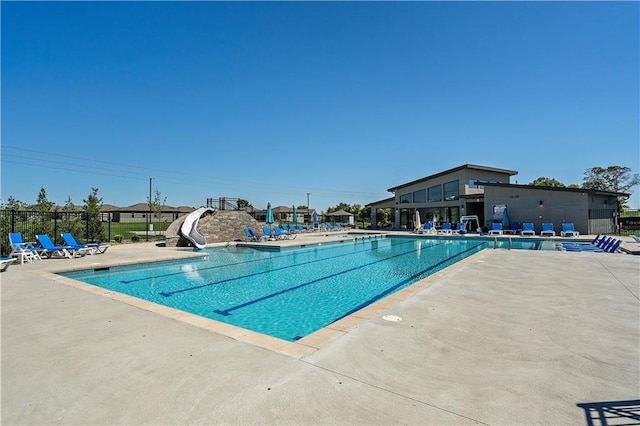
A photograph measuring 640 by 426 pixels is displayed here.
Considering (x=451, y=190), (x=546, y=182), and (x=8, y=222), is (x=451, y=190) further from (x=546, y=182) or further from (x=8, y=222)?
(x=8, y=222)

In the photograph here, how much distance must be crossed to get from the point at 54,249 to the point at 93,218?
18.3 ft

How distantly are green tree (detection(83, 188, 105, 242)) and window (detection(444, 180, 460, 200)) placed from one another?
25263 millimetres

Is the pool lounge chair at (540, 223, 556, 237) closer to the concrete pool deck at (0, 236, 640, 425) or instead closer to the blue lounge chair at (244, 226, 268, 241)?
the concrete pool deck at (0, 236, 640, 425)

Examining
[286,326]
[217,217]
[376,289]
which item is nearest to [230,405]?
[286,326]

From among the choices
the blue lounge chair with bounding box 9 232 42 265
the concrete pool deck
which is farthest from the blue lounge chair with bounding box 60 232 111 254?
the concrete pool deck

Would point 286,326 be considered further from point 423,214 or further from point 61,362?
point 423,214

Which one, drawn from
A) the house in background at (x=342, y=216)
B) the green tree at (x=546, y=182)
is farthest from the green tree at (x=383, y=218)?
the green tree at (x=546, y=182)

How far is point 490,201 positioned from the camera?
22469 mm

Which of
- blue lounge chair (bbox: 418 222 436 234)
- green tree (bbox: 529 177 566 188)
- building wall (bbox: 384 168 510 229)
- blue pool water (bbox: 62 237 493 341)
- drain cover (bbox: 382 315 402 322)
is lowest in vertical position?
blue pool water (bbox: 62 237 493 341)

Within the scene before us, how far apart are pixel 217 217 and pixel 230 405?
1680cm

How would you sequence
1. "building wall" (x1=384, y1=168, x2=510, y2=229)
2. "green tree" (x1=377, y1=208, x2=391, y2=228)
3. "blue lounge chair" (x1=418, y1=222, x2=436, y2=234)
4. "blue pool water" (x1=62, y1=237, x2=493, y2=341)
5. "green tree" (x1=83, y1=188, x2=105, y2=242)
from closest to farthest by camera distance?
"blue pool water" (x1=62, y1=237, x2=493, y2=341), "green tree" (x1=83, y1=188, x2=105, y2=242), "blue lounge chair" (x1=418, y1=222, x2=436, y2=234), "building wall" (x1=384, y1=168, x2=510, y2=229), "green tree" (x1=377, y1=208, x2=391, y2=228)

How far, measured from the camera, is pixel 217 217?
58.9 feet

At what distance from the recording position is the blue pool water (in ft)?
19.4

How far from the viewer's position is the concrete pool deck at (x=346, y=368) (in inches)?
79.4
